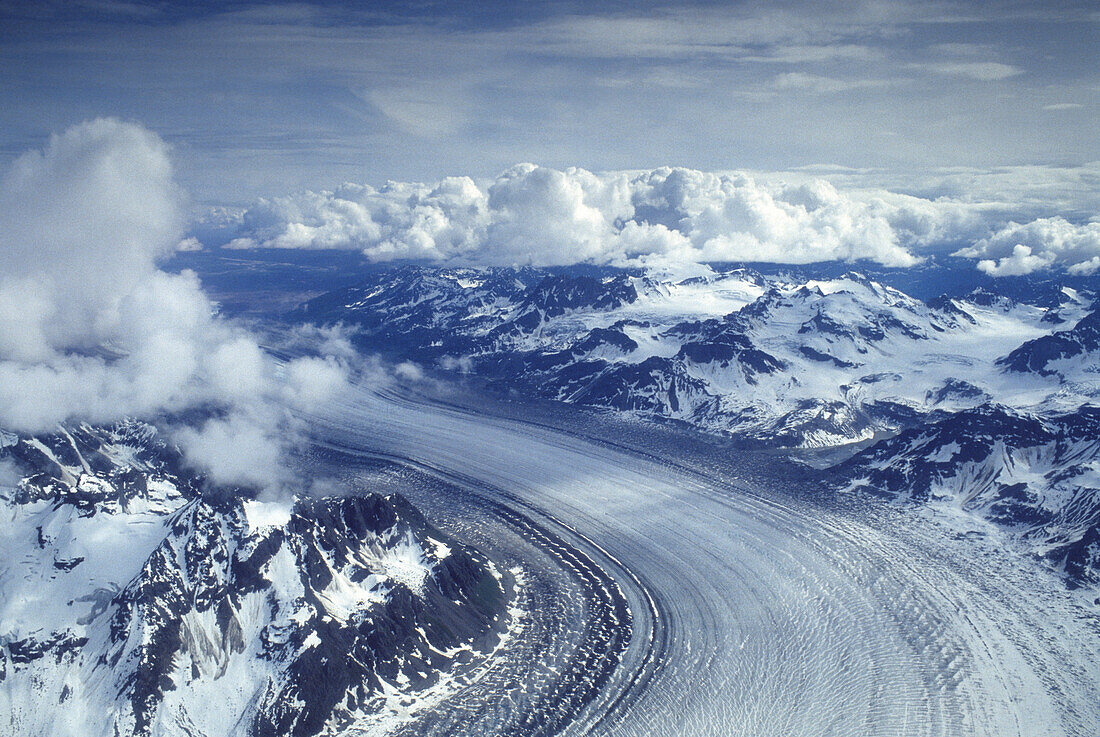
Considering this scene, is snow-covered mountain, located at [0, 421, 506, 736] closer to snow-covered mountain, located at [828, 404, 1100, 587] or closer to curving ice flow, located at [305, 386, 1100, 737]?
curving ice flow, located at [305, 386, 1100, 737]

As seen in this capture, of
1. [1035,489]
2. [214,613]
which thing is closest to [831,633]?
[1035,489]

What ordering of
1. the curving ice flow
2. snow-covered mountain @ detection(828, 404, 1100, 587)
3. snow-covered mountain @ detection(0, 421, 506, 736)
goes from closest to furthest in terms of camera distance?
1. snow-covered mountain @ detection(0, 421, 506, 736)
2. the curving ice flow
3. snow-covered mountain @ detection(828, 404, 1100, 587)

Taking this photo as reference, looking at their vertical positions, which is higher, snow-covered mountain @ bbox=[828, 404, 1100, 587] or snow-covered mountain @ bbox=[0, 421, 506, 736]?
snow-covered mountain @ bbox=[828, 404, 1100, 587]

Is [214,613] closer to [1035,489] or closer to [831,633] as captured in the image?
[831,633]

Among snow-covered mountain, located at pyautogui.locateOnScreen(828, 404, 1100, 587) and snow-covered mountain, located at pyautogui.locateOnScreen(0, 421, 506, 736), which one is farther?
snow-covered mountain, located at pyautogui.locateOnScreen(828, 404, 1100, 587)

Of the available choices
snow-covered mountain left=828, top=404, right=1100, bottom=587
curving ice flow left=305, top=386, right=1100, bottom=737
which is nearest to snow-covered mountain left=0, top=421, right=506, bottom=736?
curving ice flow left=305, top=386, right=1100, bottom=737

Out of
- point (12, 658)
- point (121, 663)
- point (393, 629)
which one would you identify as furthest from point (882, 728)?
point (12, 658)

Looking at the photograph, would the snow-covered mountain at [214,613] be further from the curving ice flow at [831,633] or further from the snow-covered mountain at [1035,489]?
the snow-covered mountain at [1035,489]
